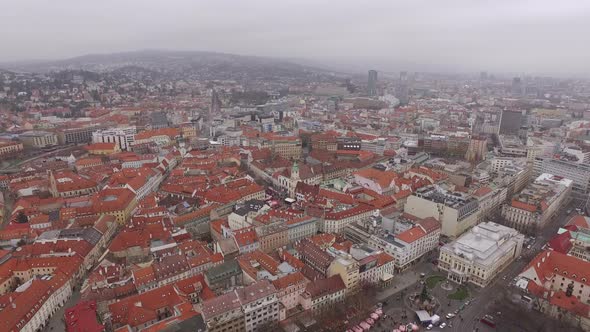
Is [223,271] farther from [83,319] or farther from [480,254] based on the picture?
[480,254]

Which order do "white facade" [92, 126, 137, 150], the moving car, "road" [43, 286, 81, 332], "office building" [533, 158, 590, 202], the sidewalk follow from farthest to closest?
"white facade" [92, 126, 137, 150], "office building" [533, 158, 590, 202], the sidewalk, the moving car, "road" [43, 286, 81, 332]

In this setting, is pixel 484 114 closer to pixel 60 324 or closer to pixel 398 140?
pixel 398 140

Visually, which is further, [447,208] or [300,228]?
[447,208]

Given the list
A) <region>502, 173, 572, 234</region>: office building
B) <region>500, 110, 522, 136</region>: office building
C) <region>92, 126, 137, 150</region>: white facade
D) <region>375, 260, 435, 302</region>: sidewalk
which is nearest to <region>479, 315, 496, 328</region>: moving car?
<region>375, 260, 435, 302</region>: sidewalk

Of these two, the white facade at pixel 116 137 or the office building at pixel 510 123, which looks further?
the office building at pixel 510 123

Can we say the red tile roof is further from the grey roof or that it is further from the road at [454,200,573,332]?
the road at [454,200,573,332]

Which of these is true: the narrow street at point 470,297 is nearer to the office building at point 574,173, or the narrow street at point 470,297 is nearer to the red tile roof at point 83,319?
the red tile roof at point 83,319

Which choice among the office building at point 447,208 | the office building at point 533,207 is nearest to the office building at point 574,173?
the office building at point 533,207

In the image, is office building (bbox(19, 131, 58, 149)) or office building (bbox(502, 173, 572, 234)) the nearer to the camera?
office building (bbox(502, 173, 572, 234))

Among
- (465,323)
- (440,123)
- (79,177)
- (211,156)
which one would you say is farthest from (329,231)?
(440,123)

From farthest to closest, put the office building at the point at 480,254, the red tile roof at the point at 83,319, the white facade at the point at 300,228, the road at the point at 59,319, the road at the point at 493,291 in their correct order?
the white facade at the point at 300,228 → the office building at the point at 480,254 → the road at the point at 493,291 → the road at the point at 59,319 → the red tile roof at the point at 83,319

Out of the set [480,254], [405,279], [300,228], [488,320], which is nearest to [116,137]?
[300,228]
